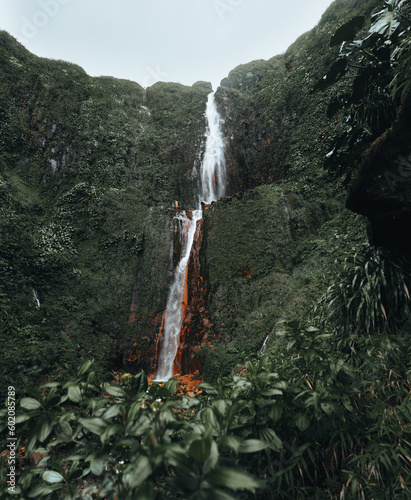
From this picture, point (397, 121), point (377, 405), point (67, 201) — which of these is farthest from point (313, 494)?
point (67, 201)

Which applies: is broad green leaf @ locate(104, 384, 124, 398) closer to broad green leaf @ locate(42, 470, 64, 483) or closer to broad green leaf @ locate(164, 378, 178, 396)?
broad green leaf @ locate(164, 378, 178, 396)

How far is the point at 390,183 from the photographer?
212cm

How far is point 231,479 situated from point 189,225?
10.7 meters

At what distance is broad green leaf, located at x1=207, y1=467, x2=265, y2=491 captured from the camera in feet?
2.02

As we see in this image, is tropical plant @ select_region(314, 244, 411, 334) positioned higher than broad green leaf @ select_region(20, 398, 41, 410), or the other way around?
broad green leaf @ select_region(20, 398, 41, 410)

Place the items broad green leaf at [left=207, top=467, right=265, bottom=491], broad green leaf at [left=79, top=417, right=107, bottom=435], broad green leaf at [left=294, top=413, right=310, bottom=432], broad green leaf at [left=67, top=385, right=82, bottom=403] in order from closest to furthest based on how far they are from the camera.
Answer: broad green leaf at [left=207, top=467, right=265, bottom=491] < broad green leaf at [left=79, top=417, right=107, bottom=435] < broad green leaf at [left=67, top=385, right=82, bottom=403] < broad green leaf at [left=294, top=413, right=310, bottom=432]

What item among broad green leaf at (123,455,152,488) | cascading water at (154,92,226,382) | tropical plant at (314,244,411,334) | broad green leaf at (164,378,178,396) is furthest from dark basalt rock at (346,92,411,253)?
cascading water at (154,92,226,382)

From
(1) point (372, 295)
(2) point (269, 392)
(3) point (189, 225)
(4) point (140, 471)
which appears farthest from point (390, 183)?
(3) point (189, 225)

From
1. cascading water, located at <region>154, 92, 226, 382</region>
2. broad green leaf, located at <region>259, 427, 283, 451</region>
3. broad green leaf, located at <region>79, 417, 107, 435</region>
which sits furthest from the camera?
cascading water, located at <region>154, 92, 226, 382</region>

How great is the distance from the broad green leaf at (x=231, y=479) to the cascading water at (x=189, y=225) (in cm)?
790

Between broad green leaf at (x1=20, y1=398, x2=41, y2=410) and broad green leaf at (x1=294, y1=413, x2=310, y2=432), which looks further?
broad green leaf at (x1=294, y1=413, x2=310, y2=432)

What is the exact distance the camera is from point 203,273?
9273 millimetres

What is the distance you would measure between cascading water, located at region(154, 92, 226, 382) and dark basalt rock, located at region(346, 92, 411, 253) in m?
7.53

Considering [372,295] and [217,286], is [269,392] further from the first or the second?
[217,286]
